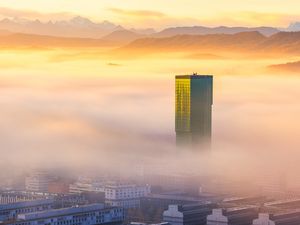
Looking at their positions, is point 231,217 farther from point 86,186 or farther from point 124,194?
point 86,186

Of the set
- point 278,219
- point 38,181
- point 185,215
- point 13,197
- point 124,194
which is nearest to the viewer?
point 278,219

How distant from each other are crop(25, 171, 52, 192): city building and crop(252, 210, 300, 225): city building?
38.8 feet

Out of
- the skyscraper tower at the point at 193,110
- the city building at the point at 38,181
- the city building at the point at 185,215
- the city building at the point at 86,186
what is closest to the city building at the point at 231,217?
the city building at the point at 185,215

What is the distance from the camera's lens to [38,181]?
45.3 m

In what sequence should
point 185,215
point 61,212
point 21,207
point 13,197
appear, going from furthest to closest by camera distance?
point 13,197
point 21,207
point 185,215
point 61,212

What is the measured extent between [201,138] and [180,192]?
11705mm

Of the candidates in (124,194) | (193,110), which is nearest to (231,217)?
(124,194)

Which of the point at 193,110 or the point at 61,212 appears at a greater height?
the point at 193,110

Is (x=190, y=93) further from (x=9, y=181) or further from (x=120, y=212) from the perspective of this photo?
(x=120, y=212)

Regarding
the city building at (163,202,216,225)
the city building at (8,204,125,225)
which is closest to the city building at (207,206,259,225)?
the city building at (163,202,216,225)

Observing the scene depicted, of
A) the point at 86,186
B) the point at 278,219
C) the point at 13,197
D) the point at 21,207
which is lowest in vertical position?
the point at 278,219

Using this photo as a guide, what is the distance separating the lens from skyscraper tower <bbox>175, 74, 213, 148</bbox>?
183 ft

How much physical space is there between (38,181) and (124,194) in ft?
14.7

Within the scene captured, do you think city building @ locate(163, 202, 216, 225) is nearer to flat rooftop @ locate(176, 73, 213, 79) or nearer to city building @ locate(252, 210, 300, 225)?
city building @ locate(252, 210, 300, 225)
